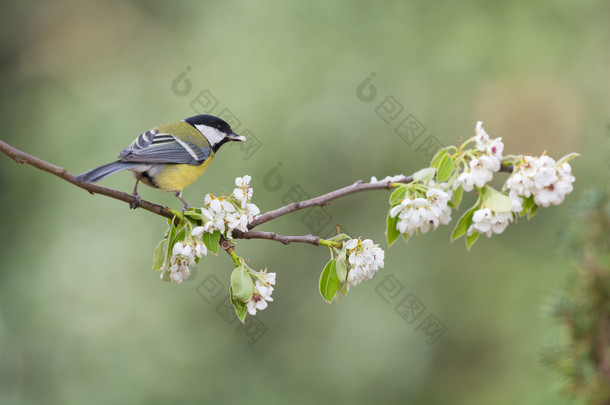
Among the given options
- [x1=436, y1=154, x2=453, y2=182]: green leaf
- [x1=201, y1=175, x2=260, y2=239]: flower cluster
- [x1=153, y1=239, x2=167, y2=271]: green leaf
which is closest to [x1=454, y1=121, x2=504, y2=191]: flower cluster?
[x1=436, y1=154, x2=453, y2=182]: green leaf

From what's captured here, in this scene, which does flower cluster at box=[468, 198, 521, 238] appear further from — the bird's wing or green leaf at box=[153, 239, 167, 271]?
the bird's wing

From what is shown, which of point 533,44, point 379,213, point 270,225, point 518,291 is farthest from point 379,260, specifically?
point 533,44

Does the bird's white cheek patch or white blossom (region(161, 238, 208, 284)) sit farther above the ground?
the bird's white cheek patch

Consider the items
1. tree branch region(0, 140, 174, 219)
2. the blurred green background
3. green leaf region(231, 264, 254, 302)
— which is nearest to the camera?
tree branch region(0, 140, 174, 219)

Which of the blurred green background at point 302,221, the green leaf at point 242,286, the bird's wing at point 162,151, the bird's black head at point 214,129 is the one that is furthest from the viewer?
the blurred green background at point 302,221

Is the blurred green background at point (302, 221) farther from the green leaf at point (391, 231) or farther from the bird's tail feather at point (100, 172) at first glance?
the green leaf at point (391, 231)

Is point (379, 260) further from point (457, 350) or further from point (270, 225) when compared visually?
point (457, 350)

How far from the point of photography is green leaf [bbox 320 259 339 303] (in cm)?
109

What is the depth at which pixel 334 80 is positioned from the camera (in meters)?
3.35

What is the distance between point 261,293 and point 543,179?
53 cm

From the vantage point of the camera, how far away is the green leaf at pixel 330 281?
1086mm

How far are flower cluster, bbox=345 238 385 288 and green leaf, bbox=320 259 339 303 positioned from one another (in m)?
0.03

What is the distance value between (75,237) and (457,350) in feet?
6.64

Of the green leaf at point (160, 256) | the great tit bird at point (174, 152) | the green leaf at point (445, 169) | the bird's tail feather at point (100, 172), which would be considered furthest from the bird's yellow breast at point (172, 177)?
the green leaf at point (445, 169)
